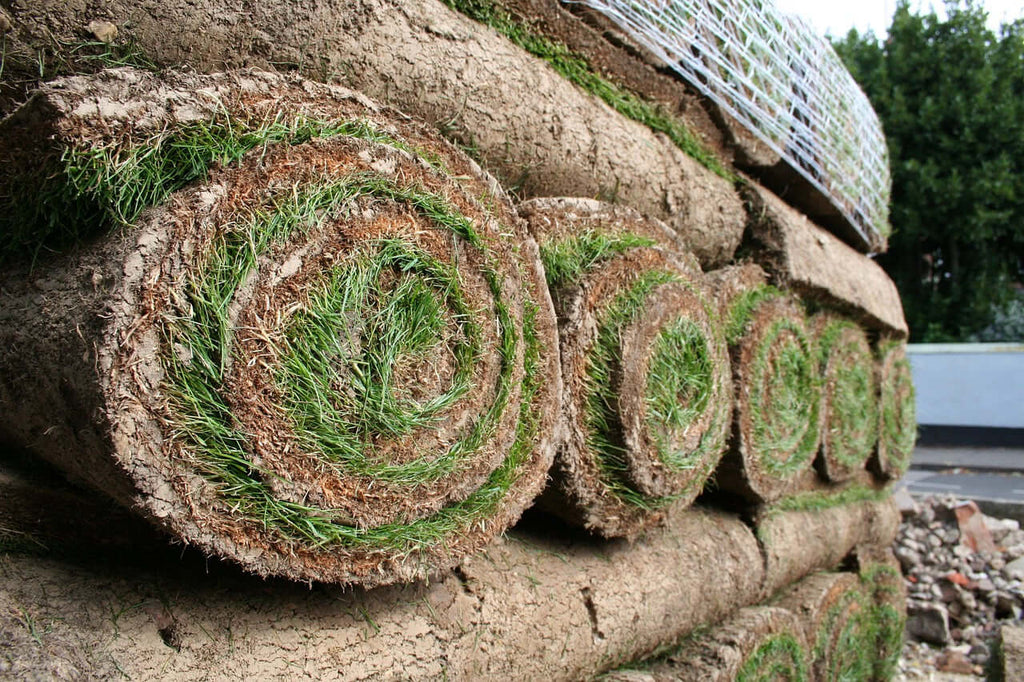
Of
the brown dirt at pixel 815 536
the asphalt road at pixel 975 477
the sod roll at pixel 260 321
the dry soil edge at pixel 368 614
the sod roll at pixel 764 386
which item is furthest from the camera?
the asphalt road at pixel 975 477

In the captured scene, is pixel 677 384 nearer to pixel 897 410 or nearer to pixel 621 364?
pixel 621 364

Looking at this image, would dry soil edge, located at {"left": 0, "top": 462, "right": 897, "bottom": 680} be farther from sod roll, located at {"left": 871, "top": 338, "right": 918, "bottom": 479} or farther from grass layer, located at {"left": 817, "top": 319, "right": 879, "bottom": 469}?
sod roll, located at {"left": 871, "top": 338, "right": 918, "bottom": 479}

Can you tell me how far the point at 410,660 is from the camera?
144 cm

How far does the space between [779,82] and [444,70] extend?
169 centimetres

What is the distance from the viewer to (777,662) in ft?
7.87

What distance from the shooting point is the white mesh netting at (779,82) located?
7.38 ft

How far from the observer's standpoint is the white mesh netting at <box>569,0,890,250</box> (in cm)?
225

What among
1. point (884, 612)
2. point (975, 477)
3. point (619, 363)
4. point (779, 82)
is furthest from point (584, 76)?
point (975, 477)

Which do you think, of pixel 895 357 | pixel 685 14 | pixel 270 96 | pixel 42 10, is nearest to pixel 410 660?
pixel 270 96

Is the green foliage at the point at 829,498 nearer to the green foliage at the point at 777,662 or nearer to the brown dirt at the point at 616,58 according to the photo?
the green foliage at the point at 777,662

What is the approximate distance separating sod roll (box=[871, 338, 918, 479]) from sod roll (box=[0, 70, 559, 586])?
2.99 m

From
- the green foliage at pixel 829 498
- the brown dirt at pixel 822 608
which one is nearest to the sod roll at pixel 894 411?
the green foliage at pixel 829 498

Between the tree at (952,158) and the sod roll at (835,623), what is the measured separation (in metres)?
12.8

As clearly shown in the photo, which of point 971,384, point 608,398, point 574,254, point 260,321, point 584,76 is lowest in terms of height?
point 971,384
